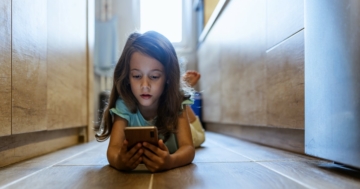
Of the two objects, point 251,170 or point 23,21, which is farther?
point 23,21

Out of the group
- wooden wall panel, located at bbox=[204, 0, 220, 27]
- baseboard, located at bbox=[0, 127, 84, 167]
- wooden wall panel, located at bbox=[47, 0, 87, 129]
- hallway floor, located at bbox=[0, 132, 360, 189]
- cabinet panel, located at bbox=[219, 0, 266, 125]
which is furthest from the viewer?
wooden wall panel, located at bbox=[204, 0, 220, 27]

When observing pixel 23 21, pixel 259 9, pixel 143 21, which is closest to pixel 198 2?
pixel 143 21

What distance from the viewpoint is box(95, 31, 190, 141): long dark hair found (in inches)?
34.0

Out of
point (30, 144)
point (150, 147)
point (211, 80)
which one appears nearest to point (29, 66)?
point (30, 144)

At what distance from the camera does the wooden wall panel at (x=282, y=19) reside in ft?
3.15

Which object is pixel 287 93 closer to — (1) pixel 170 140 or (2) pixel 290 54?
(2) pixel 290 54

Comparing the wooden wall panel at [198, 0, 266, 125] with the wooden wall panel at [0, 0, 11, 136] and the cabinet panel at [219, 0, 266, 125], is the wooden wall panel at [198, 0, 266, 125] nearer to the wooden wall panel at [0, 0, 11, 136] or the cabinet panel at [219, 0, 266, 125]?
the cabinet panel at [219, 0, 266, 125]

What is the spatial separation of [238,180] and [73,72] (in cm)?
95

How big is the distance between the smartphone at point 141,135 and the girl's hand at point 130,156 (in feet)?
0.04

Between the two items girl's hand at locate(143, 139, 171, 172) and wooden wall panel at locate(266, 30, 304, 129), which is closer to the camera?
girl's hand at locate(143, 139, 171, 172)

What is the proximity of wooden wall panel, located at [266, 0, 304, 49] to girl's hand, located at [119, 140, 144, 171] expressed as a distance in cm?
59

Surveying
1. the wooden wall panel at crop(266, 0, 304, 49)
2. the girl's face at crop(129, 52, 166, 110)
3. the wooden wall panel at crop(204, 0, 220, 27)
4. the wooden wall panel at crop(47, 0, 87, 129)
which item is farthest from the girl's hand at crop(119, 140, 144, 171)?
the wooden wall panel at crop(204, 0, 220, 27)

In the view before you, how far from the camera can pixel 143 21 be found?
3.37 meters

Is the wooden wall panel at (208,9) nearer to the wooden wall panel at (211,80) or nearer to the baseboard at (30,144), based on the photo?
the wooden wall panel at (211,80)
